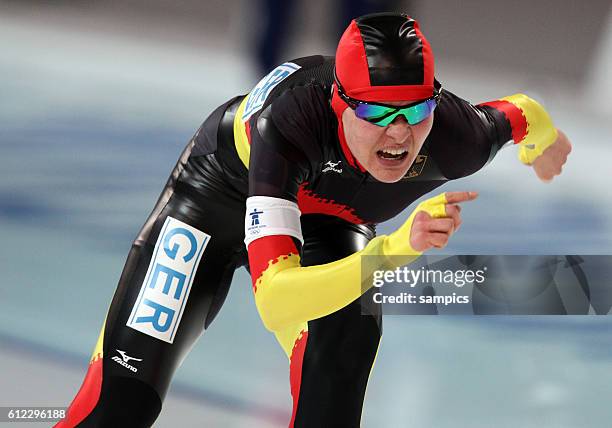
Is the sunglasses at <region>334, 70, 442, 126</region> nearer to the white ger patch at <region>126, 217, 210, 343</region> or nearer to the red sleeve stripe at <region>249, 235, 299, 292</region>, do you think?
the red sleeve stripe at <region>249, 235, 299, 292</region>

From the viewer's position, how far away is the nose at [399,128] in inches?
87.7

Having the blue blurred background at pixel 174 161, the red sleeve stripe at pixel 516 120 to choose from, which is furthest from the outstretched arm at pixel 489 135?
the blue blurred background at pixel 174 161

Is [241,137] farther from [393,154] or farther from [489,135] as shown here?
[489,135]

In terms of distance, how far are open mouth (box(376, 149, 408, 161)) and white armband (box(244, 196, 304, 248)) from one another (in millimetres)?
239

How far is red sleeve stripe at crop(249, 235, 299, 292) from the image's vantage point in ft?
7.14

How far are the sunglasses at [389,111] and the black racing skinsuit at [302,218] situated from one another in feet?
0.55

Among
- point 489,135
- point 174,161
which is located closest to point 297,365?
point 489,135

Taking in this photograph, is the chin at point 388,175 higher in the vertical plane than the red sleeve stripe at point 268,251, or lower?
higher

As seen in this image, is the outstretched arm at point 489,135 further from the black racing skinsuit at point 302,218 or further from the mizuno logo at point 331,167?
the mizuno logo at point 331,167

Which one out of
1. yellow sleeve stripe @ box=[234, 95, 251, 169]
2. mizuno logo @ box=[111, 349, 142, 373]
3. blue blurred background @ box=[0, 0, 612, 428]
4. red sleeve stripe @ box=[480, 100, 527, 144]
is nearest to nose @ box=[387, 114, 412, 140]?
yellow sleeve stripe @ box=[234, 95, 251, 169]

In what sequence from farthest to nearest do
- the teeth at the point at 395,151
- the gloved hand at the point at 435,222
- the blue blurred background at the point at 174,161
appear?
the blue blurred background at the point at 174,161, the teeth at the point at 395,151, the gloved hand at the point at 435,222

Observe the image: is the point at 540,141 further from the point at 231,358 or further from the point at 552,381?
the point at 231,358

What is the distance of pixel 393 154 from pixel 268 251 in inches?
14.8

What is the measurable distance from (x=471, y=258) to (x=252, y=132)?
4.11 ft
